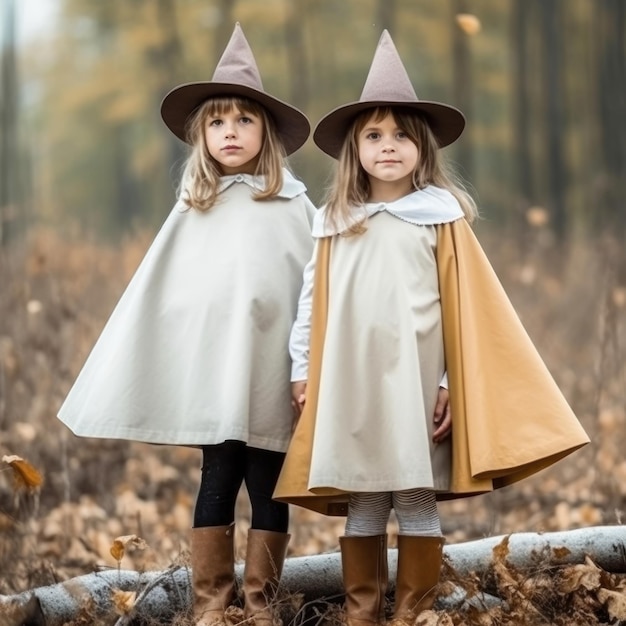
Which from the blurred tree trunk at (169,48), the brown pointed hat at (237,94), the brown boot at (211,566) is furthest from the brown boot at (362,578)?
the blurred tree trunk at (169,48)

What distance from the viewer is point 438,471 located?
13.1ft

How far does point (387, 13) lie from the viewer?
804 inches

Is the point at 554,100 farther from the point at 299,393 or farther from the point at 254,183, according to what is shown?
the point at 299,393

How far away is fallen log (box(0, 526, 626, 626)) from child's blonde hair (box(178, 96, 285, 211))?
144cm

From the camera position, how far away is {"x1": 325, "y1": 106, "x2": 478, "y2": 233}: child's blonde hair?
407 cm

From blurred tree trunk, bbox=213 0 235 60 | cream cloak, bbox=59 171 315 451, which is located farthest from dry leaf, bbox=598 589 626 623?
blurred tree trunk, bbox=213 0 235 60

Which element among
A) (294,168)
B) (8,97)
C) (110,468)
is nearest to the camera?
(110,468)

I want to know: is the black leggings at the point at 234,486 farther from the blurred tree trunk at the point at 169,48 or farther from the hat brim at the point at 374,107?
the blurred tree trunk at the point at 169,48

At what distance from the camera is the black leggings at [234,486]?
4188 millimetres

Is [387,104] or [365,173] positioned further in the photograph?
[365,173]

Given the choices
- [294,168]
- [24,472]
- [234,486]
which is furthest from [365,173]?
[294,168]

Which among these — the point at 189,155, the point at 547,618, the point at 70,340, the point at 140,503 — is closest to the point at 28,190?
the point at 70,340

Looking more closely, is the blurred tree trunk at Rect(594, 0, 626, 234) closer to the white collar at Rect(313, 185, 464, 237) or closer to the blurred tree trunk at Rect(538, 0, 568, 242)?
the blurred tree trunk at Rect(538, 0, 568, 242)

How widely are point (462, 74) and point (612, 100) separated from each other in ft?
13.9
